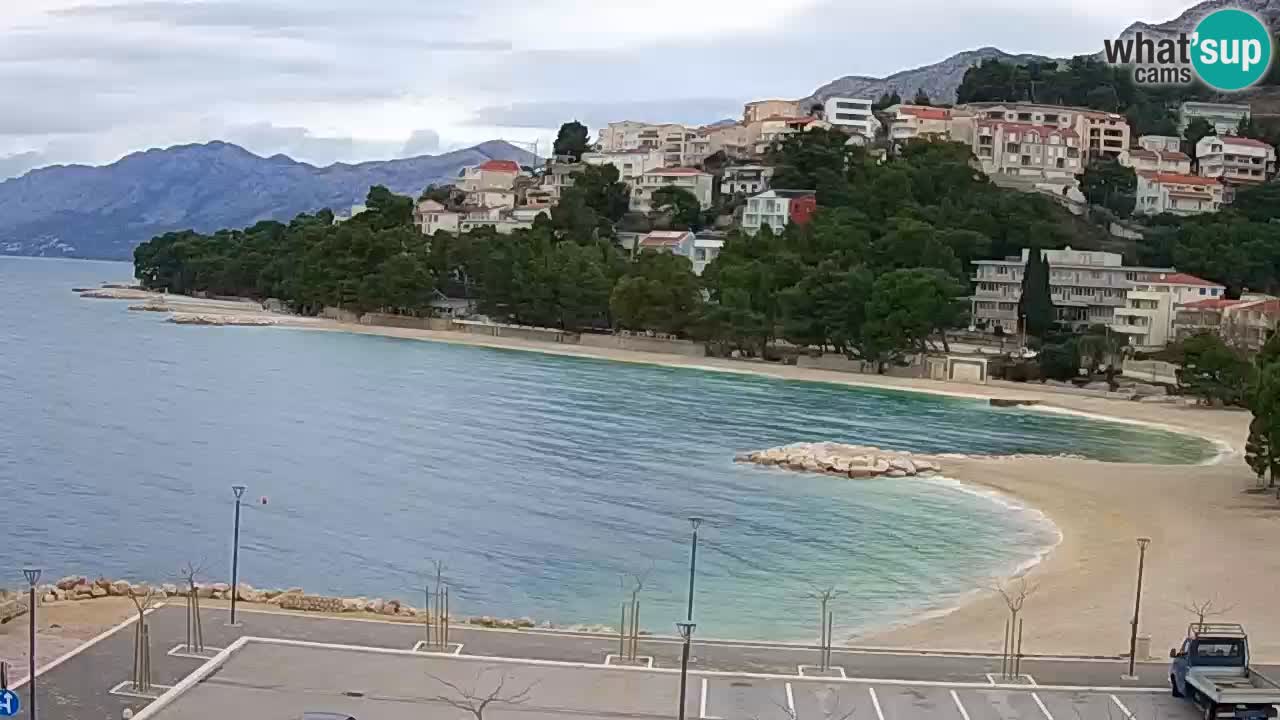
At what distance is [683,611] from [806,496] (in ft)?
38.7

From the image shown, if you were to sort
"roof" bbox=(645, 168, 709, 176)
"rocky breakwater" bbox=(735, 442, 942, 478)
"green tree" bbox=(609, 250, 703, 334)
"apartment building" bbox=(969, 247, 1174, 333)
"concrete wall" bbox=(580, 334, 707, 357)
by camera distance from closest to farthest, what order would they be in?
1. "rocky breakwater" bbox=(735, 442, 942, 478)
2. "apartment building" bbox=(969, 247, 1174, 333)
3. "green tree" bbox=(609, 250, 703, 334)
4. "concrete wall" bbox=(580, 334, 707, 357)
5. "roof" bbox=(645, 168, 709, 176)

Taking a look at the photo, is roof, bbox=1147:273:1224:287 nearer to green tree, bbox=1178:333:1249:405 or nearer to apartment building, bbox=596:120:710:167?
green tree, bbox=1178:333:1249:405

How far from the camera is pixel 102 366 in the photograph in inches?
2346

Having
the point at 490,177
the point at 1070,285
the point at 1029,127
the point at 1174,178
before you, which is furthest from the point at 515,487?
the point at 490,177

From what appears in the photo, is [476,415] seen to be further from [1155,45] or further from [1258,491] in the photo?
[1155,45]

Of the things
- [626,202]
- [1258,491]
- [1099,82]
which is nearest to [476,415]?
[1258,491]

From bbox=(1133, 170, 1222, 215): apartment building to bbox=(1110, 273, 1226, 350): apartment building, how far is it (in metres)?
24.6

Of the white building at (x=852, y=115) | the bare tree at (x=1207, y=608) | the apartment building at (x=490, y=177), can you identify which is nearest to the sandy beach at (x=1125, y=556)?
the bare tree at (x=1207, y=608)

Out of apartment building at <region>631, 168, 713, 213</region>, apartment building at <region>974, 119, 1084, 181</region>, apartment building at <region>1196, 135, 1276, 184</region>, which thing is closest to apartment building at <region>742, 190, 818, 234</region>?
apartment building at <region>631, 168, 713, 213</region>

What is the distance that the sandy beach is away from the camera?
59.7ft

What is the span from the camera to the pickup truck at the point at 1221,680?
12.3 metres

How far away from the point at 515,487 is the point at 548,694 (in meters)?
19.4

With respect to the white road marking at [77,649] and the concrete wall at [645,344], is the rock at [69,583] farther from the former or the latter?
the concrete wall at [645,344]

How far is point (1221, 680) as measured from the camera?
503 inches
